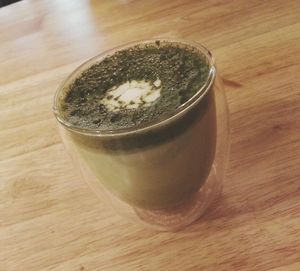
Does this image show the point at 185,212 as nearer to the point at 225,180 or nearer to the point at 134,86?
the point at 225,180

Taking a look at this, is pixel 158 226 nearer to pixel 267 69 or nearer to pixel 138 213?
pixel 138 213

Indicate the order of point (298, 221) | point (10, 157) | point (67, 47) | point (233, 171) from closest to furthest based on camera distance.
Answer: point (298, 221), point (233, 171), point (10, 157), point (67, 47)

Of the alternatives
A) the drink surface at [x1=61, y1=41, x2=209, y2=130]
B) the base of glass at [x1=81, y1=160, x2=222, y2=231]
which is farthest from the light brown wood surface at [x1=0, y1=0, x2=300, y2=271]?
the drink surface at [x1=61, y1=41, x2=209, y2=130]

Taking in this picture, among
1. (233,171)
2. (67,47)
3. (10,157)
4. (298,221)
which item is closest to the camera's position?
(298,221)

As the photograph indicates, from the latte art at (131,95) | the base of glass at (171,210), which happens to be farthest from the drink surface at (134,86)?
the base of glass at (171,210)

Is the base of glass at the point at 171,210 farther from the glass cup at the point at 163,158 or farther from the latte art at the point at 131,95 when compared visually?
the latte art at the point at 131,95

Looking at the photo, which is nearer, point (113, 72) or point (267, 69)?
point (113, 72)

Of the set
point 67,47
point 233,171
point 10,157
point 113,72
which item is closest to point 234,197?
point 233,171
